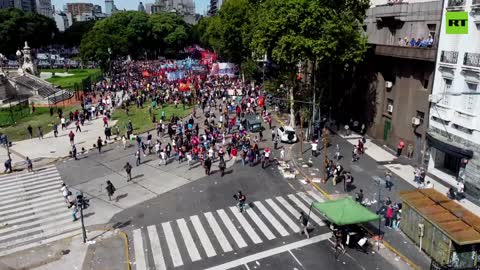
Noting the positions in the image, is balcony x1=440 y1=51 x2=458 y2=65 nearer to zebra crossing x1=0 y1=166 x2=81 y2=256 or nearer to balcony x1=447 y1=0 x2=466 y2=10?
balcony x1=447 y1=0 x2=466 y2=10

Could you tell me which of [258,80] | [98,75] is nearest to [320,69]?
[258,80]

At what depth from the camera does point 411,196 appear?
23.1 meters

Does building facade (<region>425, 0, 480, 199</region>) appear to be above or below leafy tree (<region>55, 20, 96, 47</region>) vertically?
below

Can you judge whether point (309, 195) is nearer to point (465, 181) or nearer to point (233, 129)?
point (465, 181)

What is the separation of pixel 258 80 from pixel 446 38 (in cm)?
4098

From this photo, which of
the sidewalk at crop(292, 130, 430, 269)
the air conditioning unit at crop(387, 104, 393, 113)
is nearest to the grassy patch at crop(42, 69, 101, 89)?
the sidewalk at crop(292, 130, 430, 269)

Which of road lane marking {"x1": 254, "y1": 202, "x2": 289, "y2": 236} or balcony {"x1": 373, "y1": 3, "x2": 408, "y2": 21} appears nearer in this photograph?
road lane marking {"x1": 254, "y1": 202, "x2": 289, "y2": 236}

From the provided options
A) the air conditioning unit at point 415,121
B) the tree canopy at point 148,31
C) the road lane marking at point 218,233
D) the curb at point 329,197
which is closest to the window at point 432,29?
the air conditioning unit at point 415,121

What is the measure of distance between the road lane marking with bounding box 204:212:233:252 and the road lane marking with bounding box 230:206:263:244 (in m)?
1.39

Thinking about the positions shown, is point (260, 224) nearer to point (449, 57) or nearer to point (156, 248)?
point (156, 248)

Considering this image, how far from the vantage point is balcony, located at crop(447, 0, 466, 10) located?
2865 centimetres

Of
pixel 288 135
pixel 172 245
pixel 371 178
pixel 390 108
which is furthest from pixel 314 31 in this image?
pixel 172 245

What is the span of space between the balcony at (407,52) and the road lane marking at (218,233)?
1991 centimetres

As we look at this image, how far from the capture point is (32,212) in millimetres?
27328
